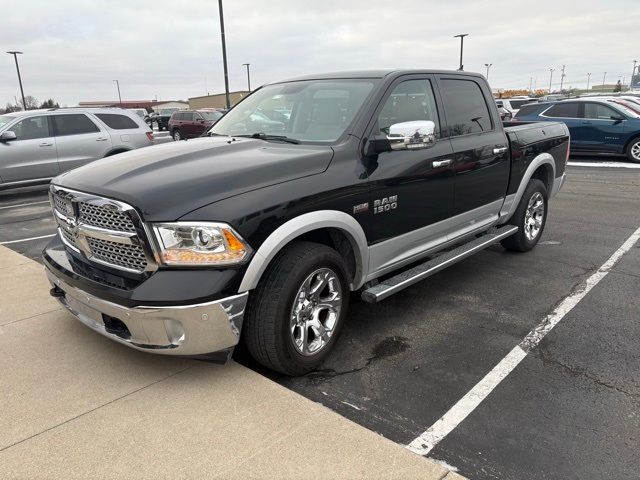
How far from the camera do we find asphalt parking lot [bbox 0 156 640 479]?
2.50 meters

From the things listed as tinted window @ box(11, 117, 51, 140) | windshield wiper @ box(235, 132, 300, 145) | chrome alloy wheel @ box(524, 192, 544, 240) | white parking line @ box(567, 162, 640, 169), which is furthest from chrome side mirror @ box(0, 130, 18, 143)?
white parking line @ box(567, 162, 640, 169)

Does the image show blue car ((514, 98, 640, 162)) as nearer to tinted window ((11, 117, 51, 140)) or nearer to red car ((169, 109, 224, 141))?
tinted window ((11, 117, 51, 140))

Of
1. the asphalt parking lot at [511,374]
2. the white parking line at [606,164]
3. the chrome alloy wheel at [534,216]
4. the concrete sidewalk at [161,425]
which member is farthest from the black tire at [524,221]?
the white parking line at [606,164]

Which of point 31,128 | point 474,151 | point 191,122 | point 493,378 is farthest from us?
point 191,122

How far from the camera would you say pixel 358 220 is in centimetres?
333

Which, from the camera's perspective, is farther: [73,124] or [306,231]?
[73,124]

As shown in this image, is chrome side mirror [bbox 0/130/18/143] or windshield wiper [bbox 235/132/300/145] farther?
chrome side mirror [bbox 0/130/18/143]

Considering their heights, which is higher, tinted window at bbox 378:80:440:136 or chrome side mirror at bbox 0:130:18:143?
tinted window at bbox 378:80:440:136

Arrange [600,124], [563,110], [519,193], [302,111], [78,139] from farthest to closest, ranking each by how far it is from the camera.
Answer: [563,110] → [600,124] → [78,139] → [519,193] → [302,111]

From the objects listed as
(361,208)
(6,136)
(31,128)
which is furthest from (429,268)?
(31,128)

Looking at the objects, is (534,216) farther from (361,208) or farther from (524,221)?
(361,208)

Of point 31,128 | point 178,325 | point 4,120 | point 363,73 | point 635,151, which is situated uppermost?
point 363,73

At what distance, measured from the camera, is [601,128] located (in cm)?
1329

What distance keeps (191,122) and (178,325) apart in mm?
24364
